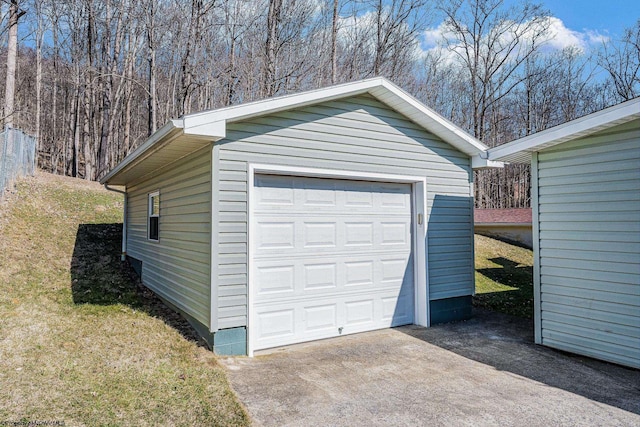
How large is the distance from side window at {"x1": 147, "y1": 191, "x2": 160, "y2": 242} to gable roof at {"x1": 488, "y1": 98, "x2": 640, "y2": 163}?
6.41 metres

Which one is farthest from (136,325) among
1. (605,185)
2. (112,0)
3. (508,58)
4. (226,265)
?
(508,58)

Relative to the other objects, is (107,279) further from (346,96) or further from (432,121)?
(432,121)

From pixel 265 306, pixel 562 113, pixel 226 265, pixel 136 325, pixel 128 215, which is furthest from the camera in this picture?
pixel 562 113

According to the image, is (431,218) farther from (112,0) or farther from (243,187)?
(112,0)

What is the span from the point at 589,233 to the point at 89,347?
21.9ft

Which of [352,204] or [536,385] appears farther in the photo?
[352,204]

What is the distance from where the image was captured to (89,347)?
16.7 ft

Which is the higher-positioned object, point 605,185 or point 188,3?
point 188,3

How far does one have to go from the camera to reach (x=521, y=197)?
2764 cm

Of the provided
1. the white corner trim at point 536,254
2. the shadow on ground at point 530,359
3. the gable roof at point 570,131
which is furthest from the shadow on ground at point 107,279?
the gable roof at point 570,131

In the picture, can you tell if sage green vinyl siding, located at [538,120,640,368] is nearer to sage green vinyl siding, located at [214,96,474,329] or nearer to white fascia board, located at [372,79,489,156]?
white fascia board, located at [372,79,489,156]

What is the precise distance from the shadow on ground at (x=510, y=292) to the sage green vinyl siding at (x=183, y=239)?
6.03 meters

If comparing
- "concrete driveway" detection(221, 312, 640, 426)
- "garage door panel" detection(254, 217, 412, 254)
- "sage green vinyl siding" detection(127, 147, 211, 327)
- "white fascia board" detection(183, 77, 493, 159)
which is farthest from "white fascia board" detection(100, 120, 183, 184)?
"concrete driveway" detection(221, 312, 640, 426)

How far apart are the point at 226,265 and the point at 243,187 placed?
3.42 ft
